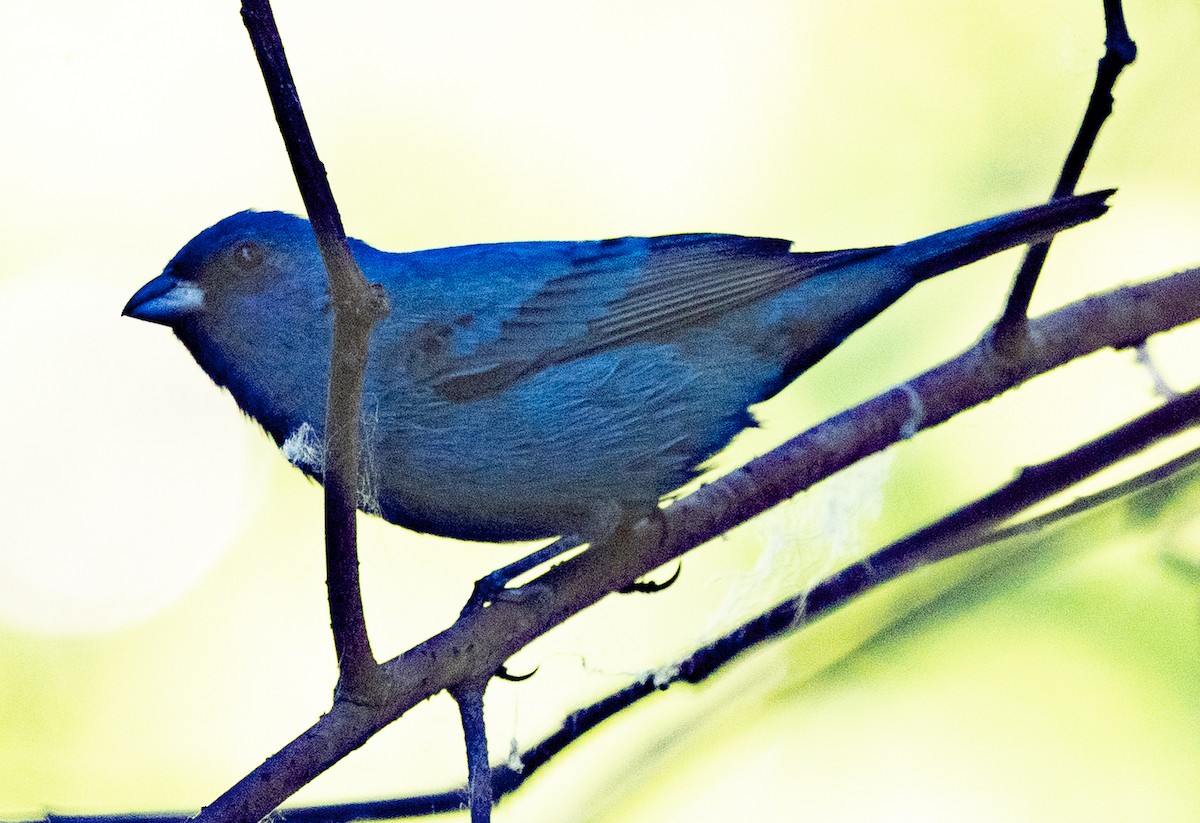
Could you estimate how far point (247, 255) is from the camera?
1512 mm

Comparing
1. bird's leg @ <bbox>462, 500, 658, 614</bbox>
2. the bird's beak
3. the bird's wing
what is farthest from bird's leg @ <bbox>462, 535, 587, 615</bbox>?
the bird's beak

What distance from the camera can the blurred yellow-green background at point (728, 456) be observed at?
54.3 inches

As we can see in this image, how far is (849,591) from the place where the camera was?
1.63m

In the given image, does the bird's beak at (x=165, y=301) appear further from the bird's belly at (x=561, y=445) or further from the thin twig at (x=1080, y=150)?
the thin twig at (x=1080, y=150)

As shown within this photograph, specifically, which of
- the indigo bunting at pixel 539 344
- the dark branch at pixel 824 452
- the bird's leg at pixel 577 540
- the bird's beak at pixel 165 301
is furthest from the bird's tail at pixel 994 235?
the bird's beak at pixel 165 301

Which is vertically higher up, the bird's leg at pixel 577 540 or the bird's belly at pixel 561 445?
the bird's belly at pixel 561 445

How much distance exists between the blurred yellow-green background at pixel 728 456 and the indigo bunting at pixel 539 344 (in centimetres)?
5

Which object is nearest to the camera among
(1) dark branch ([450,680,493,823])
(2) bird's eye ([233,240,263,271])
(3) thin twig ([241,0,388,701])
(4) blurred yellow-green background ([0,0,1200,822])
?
(3) thin twig ([241,0,388,701])

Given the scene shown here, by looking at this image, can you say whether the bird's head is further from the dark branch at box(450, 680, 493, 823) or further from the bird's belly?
the dark branch at box(450, 680, 493, 823)

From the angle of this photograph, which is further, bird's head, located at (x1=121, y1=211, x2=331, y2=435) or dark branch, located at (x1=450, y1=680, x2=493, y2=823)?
bird's head, located at (x1=121, y1=211, x2=331, y2=435)

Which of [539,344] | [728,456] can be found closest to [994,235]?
[728,456]

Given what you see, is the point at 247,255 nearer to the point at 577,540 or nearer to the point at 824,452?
the point at 577,540

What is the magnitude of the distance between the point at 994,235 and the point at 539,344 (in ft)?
2.07

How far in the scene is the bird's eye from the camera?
1.49 meters
